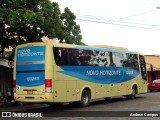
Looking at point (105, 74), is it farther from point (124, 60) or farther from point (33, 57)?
point (33, 57)

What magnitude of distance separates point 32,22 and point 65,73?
3538mm

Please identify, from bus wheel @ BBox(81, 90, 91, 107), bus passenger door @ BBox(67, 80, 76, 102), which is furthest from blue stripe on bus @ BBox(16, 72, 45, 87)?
bus wheel @ BBox(81, 90, 91, 107)

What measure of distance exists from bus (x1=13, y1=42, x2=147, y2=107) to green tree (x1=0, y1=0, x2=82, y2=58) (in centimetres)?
155

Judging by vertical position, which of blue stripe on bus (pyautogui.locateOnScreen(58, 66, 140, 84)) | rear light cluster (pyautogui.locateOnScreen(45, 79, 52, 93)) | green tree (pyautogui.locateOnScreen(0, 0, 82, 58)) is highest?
green tree (pyautogui.locateOnScreen(0, 0, 82, 58))

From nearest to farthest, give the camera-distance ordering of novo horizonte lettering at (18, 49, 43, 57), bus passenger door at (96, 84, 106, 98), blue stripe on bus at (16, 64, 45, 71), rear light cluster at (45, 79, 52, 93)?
rear light cluster at (45, 79, 52, 93) < blue stripe on bus at (16, 64, 45, 71) < novo horizonte lettering at (18, 49, 43, 57) < bus passenger door at (96, 84, 106, 98)

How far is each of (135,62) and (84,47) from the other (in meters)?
6.65

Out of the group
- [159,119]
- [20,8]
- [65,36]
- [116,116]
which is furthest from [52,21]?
[159,119]

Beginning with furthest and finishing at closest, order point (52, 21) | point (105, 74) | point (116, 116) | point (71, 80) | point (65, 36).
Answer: point (65, 36) → point (52, 21) → point (105, 74) → point (71, 80) → point (116, 116)

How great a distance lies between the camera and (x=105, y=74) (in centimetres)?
2222

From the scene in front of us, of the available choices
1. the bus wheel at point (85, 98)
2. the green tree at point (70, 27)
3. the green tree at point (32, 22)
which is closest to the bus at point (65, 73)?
the bus wheel at point (85, 98)

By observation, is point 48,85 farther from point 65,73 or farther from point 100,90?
point 100,90

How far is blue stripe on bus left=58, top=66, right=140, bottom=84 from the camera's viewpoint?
19.5 metres

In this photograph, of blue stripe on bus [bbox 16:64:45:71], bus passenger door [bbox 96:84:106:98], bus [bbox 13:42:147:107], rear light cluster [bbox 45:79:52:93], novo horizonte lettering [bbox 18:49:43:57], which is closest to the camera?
rear light cluster [bbox 45:79:52:93]

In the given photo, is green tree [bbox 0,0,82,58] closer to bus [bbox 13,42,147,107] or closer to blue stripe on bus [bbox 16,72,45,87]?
bus [bbox 13,42,147,107]
